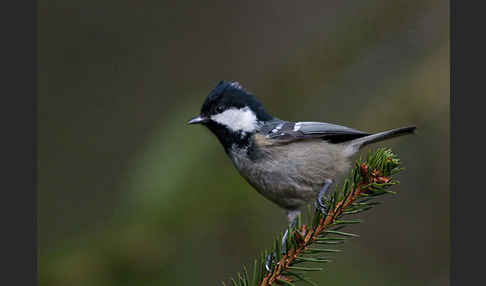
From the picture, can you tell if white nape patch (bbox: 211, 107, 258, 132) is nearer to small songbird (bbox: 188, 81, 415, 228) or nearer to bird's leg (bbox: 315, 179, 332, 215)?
small songbird (bbox: 188, 81, 415, 228)

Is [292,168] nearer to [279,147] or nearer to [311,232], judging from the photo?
[279,147]

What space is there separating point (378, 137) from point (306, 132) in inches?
11.8

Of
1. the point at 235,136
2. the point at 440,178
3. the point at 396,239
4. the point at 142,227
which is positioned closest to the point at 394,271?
the point at 396,239

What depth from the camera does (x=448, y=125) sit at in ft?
6.96

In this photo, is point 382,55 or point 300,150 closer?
point 300,150

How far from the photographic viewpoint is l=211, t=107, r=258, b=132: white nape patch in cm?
197

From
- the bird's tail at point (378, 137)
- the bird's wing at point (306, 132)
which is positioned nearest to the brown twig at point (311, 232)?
the bird's tail at point (378, 137)

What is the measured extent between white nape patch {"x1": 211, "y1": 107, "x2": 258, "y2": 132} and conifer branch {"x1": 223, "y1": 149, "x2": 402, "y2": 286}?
22.4 inches

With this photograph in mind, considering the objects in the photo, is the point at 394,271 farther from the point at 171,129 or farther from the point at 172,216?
the point at 171,129

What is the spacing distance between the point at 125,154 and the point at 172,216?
3.85 feet

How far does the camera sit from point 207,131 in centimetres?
225

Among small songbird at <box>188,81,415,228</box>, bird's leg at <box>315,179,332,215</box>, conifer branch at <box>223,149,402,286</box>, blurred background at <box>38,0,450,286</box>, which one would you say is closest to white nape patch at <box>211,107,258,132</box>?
small songbird at <box>188,81,415,228</box>

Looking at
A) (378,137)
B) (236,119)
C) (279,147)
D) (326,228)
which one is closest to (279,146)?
(279,147)

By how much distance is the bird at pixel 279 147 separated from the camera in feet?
6.11
